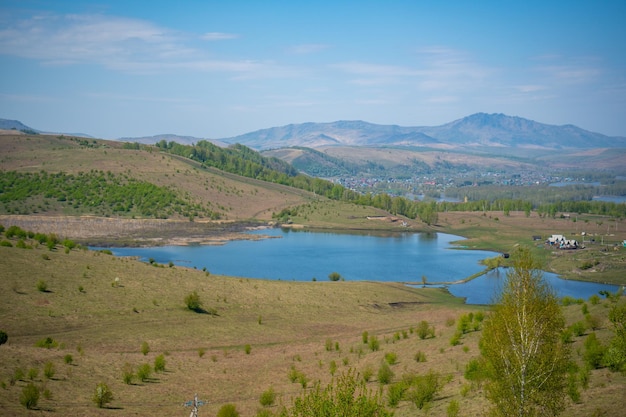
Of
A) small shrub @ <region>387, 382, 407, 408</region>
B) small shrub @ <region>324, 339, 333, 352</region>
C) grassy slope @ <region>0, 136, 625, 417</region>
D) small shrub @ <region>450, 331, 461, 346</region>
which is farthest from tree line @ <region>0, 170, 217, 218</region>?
small shrub @ <region>387, 382, 407, 408</region>

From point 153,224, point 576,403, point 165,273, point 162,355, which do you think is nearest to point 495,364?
point 576,403

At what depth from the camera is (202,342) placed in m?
39.0

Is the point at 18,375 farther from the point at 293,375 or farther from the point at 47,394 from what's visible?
the point at 293,375

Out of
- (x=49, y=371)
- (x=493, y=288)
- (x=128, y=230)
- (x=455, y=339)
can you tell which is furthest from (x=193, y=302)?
(x=128, y=230)

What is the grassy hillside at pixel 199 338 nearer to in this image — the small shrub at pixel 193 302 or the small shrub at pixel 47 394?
the small shrub at pixel 47 394

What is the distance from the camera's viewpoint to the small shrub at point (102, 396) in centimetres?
2566

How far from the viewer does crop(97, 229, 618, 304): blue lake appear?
3147 inches

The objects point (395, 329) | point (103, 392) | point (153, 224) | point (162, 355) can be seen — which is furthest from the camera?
point (153, 224)

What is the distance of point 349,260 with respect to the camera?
97312mm

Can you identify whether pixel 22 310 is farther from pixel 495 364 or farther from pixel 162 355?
pixel 495 364

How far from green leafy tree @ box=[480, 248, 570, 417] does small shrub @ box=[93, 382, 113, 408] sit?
17.2 metres

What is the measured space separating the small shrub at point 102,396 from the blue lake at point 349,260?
50092mm

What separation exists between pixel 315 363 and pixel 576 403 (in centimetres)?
1714

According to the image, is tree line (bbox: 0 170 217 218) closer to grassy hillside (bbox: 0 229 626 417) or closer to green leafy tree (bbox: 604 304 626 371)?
grassy hillside (bbox: 0 229 626 417)
